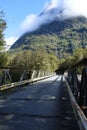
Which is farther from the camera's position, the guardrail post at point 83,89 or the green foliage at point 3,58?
the green foliage at point 3,58

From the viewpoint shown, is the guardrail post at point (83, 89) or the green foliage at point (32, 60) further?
the green foliage at point (32, 60)

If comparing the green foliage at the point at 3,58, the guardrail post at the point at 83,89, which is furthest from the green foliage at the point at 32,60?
the guardrail post at the point at 83,89

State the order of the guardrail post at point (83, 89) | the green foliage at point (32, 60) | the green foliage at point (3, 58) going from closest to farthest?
the guardrail post at point (83, 89) < the green foliage at point (3, 58) < the green foliage at point (32, 60)

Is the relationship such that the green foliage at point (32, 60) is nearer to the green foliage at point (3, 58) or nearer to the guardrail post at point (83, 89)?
the green foliage at point (3, 58)

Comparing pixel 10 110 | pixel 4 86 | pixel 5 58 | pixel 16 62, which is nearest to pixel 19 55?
pixel 16 62

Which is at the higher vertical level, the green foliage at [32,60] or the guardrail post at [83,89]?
the green foliage at [32,60]

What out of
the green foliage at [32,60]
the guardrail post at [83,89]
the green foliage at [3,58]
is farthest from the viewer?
the green foliage at [32,60]

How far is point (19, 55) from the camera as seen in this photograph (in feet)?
511

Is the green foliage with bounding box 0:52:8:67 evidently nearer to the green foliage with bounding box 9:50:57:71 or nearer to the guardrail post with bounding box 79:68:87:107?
the guardrail post with bounding box 79:68:87:107

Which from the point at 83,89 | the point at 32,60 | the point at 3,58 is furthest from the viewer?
the point at 32,60

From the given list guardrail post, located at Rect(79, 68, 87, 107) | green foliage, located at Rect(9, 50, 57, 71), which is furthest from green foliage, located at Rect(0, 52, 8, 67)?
green foliage, located at Rect(9, 50, 57, 71)

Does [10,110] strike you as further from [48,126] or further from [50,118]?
[48,126]

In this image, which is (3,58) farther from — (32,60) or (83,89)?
(32,60)

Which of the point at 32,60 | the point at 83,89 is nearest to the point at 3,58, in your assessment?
the point at 83,89
